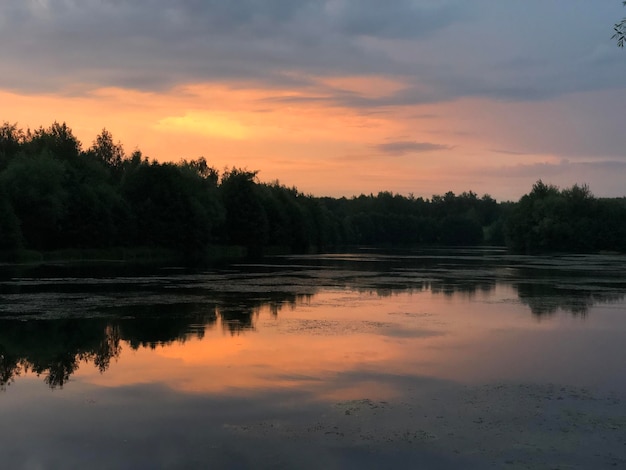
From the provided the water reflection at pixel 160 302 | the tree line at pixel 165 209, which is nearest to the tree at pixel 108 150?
the tree line at pixel 165 209

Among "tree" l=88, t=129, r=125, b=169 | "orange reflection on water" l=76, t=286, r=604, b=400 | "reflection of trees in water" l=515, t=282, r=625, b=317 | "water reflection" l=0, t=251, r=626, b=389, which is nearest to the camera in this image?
"orange reflection on water" l=76, t=286, r=604, b=400

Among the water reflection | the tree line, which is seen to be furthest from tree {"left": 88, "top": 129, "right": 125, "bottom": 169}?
the water reflection

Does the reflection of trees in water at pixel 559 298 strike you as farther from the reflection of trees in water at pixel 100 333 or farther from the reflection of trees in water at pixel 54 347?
the reflection of trees in water at pixel 54 347

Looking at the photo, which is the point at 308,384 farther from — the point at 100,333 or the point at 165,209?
the point at 165,209

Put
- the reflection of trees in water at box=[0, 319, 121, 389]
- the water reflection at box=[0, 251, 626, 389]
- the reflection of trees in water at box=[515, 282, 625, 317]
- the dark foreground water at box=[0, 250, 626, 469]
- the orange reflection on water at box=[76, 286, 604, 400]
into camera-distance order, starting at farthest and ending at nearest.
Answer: the reflection of trees in water at box=[515, 282, 625, 317], the water reflection at box=[0, 251, 626, 389], the reflection of trees in water at box=[0, 319, 121, 389], the orange reflection on water at box=[76, 286, 604, 400], the dark foreground water at box=[0, 250, 626, 469]

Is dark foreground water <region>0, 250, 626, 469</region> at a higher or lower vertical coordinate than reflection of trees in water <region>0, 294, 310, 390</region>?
lower

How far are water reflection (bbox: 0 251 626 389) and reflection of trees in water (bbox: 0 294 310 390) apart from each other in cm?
2

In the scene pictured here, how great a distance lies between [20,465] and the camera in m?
8.23

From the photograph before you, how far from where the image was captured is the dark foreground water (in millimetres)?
8828

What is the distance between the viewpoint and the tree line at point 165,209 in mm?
61875

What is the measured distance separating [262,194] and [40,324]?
90031 millimetres

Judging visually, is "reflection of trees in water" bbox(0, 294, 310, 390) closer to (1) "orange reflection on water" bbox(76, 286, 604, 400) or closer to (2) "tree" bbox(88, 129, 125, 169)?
(1) "orange reflection on water" bbox(76, 286, 604, 400)

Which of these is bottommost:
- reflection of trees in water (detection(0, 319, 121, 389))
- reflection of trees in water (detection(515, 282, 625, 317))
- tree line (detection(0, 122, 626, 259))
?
reflection of trees in water (detection(515, 282, 625, 317))

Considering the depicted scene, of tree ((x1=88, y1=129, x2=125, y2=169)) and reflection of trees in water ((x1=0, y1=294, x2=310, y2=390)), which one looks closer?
reflection of trees in water ((x1=0, y1=294, x2=310, y2=390))
